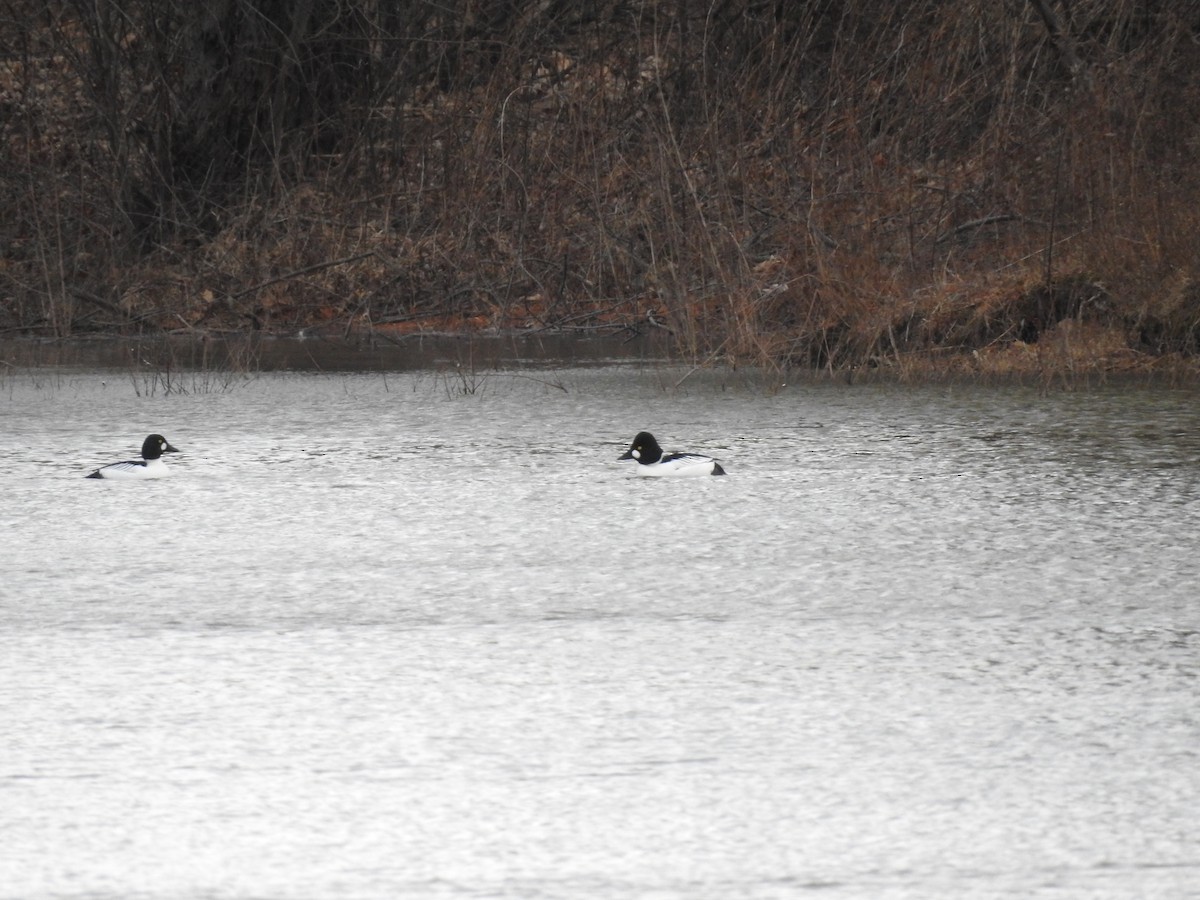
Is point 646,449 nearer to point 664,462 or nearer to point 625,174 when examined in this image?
point 664,462

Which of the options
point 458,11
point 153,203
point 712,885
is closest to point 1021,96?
point 458,11

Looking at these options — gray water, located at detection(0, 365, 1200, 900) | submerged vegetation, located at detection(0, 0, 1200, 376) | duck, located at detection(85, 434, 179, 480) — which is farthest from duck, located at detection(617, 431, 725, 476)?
submerged vegetation, located at detection(0, 0, 1200, 376)

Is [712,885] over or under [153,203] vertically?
under

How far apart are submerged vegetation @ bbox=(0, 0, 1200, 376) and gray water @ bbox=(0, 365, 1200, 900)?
13.1 ft

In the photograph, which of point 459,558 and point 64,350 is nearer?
point 459,558

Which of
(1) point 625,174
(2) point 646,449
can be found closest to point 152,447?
(2) point 646,449

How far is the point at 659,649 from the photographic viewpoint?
4.53 metres

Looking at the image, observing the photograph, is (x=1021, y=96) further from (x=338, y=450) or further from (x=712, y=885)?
(x=712, y=885)

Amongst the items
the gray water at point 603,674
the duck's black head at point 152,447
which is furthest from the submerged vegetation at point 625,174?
the duck's black head at point 152,447

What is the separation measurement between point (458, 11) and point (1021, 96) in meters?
6.30

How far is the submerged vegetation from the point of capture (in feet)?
40.9

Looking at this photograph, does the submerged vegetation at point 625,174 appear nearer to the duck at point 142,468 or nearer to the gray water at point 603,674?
the gray water at point 603,674

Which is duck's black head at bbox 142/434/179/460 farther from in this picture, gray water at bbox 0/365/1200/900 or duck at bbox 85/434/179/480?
gray water at bbox 0/365/1200/900

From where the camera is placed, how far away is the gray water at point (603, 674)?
3033mm
